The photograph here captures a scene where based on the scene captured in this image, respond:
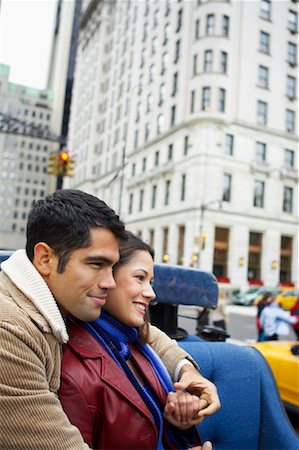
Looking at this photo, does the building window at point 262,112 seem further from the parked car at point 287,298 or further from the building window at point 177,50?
the parked car at point 287,298

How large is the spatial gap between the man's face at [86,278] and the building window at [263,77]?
3969 cm

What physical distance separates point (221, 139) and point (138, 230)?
13.8 metres

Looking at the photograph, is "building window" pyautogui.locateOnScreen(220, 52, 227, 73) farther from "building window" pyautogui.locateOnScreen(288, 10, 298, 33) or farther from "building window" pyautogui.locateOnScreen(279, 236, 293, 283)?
"building window" pyautogui.locateOnScreen(279, 236, 293, 283)

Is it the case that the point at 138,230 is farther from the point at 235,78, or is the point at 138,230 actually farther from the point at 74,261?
the point at 74,261

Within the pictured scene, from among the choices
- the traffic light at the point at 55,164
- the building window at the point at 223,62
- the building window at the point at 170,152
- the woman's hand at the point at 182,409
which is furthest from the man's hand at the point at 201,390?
the building window at the point at 170,152

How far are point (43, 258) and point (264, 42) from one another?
1674 inches

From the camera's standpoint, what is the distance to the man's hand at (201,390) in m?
1.94

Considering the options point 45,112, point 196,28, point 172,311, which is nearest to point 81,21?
point 45,112

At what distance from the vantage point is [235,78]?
1430 inches

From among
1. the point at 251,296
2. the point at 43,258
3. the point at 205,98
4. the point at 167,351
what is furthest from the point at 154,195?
the point at 43,258

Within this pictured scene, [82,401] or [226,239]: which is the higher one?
[226,239]

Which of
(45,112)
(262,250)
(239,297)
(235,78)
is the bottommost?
(239,297)

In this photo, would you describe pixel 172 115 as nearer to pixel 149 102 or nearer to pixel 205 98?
pixel 205 98

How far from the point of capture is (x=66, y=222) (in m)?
1.59
